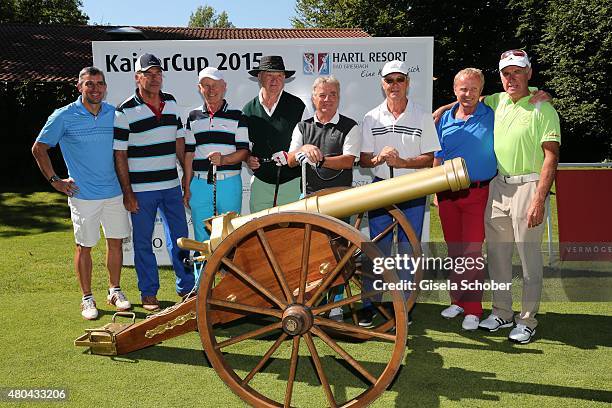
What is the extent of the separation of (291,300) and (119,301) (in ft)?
8.70

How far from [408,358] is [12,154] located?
14361 mm

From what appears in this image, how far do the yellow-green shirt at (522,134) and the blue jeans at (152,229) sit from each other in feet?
8.49

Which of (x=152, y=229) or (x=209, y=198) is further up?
(x=209, y=198)

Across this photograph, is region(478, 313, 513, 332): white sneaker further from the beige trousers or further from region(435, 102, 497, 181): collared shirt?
region(435, 102, 497, 181): collared shirt

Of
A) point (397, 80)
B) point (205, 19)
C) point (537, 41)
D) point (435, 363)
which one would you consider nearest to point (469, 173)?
point (397, 80)

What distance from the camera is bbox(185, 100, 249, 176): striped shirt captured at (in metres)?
4.77

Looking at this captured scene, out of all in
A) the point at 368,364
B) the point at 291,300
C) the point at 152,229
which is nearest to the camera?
the point at 291,300

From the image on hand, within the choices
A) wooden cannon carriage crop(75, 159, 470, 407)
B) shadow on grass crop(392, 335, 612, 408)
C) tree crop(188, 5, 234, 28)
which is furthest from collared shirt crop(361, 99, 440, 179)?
tree crop(188, 5, 234, 28)

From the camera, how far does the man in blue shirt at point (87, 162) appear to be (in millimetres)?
4891

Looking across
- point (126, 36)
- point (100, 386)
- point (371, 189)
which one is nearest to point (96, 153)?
point (100, 386)

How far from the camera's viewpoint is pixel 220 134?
4.77 metres

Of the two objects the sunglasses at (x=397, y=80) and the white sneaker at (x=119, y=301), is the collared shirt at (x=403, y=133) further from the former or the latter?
the white sneaker at (x=119, y=301)

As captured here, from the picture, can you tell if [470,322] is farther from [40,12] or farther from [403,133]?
[40,12]

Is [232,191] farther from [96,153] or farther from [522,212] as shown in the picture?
[522,212]
